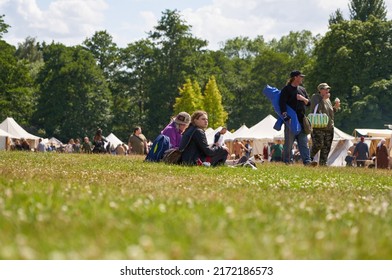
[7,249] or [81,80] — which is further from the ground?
[81,80]

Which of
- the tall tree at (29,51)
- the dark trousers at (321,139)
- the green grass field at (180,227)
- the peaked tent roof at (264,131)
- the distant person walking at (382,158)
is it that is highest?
the tall tree at (29,51)

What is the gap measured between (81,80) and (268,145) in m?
51.0

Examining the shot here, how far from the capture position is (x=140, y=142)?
33.1 meters

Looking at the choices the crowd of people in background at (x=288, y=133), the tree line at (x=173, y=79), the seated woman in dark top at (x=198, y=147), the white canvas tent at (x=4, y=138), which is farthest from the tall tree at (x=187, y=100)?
the seated woman in dark top at (x=198, y=147)

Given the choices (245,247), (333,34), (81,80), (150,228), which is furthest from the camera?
(81,80)

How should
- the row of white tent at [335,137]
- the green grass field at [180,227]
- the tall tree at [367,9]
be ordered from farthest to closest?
the tall tree at [367,9], the row of white tent at [335,137], the green grass field at [180,227]

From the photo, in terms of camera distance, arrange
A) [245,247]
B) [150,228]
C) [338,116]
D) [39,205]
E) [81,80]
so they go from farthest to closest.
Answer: [81,80] → [338,116] → [39,205] → [150,228] → [245,247]

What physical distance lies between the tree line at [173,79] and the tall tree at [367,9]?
0.38 ft

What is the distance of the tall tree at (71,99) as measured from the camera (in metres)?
95.5

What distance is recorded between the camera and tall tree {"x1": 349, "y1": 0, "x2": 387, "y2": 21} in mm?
90000

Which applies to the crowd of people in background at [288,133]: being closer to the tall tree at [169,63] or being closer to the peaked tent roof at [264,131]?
the peaked tent roof at [264,131]

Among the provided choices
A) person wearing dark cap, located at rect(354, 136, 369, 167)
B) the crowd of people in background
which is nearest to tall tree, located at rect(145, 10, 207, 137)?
person wearing dark cap, located at rect(354, 136, 369, 167)
